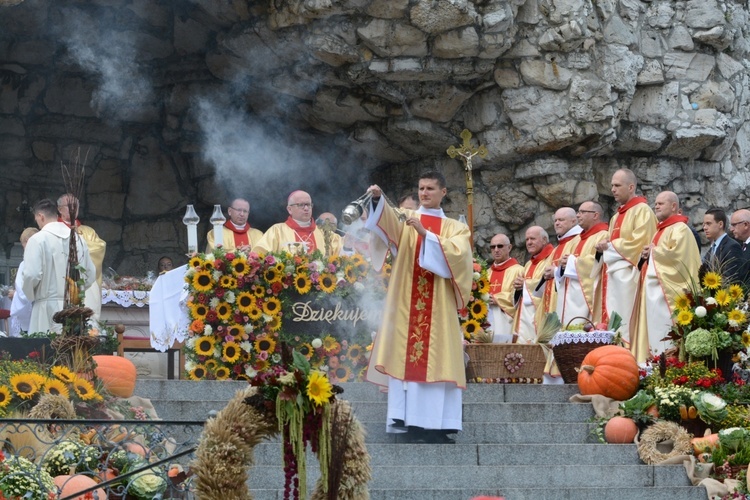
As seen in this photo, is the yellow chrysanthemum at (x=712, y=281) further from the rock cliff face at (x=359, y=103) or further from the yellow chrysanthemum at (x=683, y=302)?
the rock cliff face at (x=359, y=103)

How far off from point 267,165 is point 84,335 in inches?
442

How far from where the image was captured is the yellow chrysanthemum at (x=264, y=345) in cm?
1159

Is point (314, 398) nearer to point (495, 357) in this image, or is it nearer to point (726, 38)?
point (495, 357)

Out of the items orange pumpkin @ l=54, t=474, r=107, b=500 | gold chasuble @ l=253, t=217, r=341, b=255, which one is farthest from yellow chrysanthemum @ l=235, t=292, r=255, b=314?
orange pumpkin @ l=54, t=474, r=107, b=500

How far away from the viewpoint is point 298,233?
1351 centimetres

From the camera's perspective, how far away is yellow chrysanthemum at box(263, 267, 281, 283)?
11648 millimetres

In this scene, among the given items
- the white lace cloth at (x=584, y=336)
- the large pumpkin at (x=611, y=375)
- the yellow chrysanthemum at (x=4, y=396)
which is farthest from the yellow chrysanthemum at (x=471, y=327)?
the yellow chrysanthemum at (x=4, y=396)

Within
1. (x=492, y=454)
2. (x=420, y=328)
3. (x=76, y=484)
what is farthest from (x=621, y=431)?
(x=76, y=484)

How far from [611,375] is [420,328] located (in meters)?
1.97

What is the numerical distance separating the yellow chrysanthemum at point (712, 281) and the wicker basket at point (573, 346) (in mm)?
1167

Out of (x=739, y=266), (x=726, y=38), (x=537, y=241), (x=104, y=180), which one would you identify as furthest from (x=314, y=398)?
(x=104, y=180)

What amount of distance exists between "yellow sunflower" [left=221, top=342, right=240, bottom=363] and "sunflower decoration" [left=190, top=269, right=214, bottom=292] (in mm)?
564

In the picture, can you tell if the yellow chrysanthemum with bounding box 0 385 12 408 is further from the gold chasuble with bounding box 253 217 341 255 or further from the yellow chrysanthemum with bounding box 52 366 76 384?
the gold chasuble with bounding box 253 217 341 255

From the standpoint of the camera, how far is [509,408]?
34.5 ft
